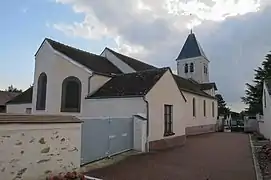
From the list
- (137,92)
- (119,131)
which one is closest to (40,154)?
(119,131)

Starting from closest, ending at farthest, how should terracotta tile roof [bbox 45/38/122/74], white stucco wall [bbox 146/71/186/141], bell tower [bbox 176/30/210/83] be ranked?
white stucco wall [bbox 146/71/186/141], terracotta tile roof [bbox 45/38/122/74], bell tower [bbox 176/30/210/83]

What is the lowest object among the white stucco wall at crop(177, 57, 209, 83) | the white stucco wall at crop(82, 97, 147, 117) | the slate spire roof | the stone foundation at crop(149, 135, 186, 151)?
the stone foundation at crop(149, 135, 186, 151)

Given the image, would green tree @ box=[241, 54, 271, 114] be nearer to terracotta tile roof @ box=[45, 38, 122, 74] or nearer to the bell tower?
the bell tower

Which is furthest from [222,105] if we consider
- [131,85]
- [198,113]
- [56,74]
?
[131,85]

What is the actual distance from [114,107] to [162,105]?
9.17 feet

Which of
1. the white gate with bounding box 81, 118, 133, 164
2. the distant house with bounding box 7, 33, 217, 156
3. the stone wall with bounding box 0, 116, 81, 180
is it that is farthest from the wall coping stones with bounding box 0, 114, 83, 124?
the distant house with bounding box 7, 33, 217, 156

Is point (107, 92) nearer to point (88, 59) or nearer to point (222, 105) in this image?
point (88, 59)

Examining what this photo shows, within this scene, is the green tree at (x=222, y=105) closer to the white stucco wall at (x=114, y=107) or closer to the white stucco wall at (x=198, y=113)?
the white stucco wall at (x=198, y=113)

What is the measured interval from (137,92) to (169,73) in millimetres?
3143

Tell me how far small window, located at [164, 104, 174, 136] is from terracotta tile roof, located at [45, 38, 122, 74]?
5.91 m

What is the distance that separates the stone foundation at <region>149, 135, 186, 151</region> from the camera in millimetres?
14733

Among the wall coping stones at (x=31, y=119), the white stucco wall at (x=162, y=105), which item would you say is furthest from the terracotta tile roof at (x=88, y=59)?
the wall coping stones at (x=31, y=119)

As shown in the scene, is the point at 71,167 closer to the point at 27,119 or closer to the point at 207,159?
the point at 27,119

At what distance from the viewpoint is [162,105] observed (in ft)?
52.5
